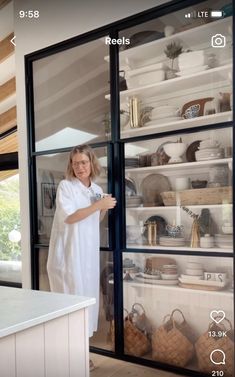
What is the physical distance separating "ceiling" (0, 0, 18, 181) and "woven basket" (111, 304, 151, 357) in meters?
2.20

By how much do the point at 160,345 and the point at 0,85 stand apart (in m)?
2.98

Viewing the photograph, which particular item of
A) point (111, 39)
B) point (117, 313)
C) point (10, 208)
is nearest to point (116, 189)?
point (117, 313)

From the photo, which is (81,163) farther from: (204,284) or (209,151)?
(204,284)

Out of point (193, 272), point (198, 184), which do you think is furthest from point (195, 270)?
point (198, 184)

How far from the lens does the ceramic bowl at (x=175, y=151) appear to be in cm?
228

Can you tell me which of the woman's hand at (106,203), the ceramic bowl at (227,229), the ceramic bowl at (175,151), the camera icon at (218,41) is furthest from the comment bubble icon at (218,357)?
the camera icon at (218,41)

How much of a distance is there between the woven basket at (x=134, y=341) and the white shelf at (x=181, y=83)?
1646 millimetres

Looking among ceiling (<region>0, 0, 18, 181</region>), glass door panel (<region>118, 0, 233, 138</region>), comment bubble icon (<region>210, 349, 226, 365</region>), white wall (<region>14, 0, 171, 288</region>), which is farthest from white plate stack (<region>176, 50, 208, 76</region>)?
comment bubble icon (<region>210, 349, 226, 365</region>)

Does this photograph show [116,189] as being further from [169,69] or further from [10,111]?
[10,111]

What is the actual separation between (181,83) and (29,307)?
6.00ft

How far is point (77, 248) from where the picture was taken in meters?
2.33

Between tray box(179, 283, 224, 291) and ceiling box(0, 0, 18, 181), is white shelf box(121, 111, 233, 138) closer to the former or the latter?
tray box(179, 283, 224, 291)

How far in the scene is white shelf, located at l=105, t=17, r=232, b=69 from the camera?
6.94 ft

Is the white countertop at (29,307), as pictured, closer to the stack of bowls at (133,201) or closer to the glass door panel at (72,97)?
the stack of bowls at (133,201)
